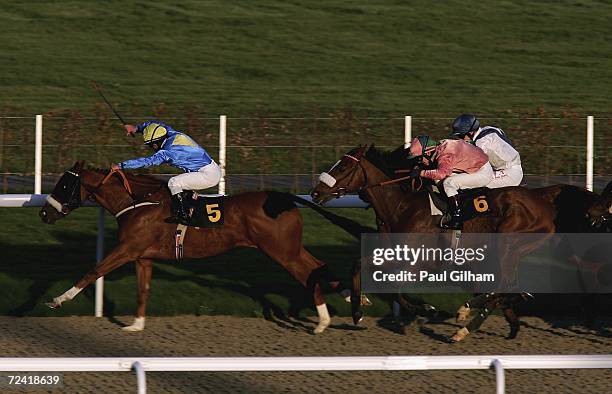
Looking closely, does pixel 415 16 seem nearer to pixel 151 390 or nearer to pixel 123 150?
pixel 123 150

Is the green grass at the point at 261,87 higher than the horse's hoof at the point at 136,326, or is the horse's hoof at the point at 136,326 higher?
the green grass at the point at 261,87

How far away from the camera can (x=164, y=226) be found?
29.0 feet

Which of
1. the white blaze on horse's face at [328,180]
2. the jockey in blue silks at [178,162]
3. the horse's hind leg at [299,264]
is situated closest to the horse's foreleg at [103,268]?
the jockey in blue silks at [178,162]

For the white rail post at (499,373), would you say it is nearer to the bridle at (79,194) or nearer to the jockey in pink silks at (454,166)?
the jockey in pink silks at (454,166)

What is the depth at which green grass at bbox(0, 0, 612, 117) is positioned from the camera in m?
21.2

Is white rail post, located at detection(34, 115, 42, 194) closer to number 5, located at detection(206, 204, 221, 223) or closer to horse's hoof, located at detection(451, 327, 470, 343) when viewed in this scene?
number 5, located at detection(206, 204, 221, 223)

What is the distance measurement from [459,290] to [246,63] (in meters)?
15.1

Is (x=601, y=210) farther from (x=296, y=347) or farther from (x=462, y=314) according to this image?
(x=296, y=347)

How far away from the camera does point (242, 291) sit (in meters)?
9.67

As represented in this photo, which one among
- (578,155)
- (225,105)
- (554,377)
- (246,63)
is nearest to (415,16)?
(246,63)

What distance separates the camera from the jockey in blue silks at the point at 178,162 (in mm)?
8820

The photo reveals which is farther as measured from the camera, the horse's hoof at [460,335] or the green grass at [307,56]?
the green grass at [307,56]

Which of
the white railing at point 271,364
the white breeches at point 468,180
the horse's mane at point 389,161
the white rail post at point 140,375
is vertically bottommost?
the white rail post at point 140,375

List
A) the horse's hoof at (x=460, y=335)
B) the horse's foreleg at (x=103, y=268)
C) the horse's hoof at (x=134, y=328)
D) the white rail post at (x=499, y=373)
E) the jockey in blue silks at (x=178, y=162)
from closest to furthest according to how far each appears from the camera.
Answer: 1. the white rail post at (x=499, y=373)
2. the horse's hoof at (x=460, y=335)
3. the horse's foreleg at (x=103, y=268)
4. the horse's hoof at (x=134, y=328)
5. the jockey in blue silks at (x=178, y=162)
